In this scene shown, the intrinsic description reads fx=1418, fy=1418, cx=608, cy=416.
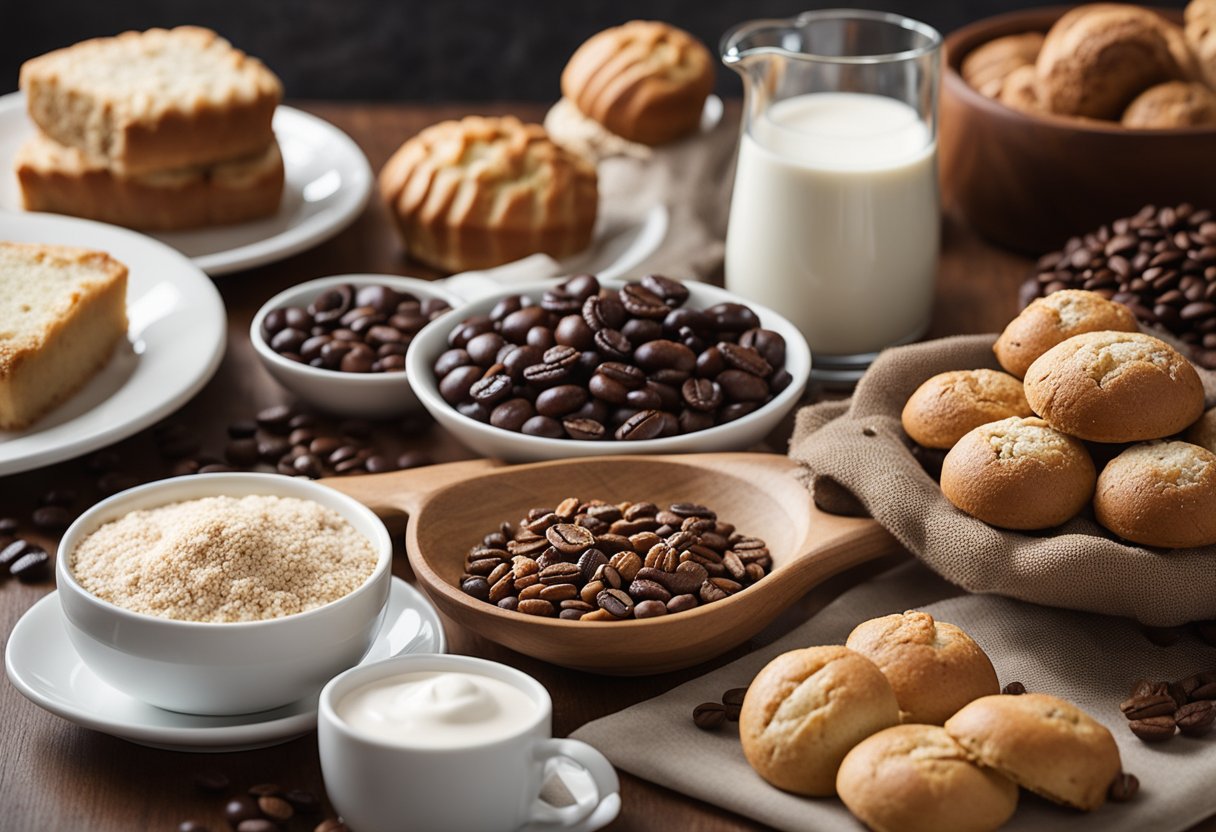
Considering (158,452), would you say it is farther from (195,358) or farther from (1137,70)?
(1137,70)

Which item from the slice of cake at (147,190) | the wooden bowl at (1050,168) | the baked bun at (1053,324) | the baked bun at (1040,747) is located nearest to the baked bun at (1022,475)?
the baked bun at (1053,324)

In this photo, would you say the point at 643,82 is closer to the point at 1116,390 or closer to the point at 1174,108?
the point at 1174,108

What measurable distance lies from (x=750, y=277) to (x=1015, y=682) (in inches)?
34.6

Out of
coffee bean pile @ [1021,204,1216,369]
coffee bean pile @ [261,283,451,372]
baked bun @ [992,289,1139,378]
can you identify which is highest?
baked bun @ [992,289,1139,378]

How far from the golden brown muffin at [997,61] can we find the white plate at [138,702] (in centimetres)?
150

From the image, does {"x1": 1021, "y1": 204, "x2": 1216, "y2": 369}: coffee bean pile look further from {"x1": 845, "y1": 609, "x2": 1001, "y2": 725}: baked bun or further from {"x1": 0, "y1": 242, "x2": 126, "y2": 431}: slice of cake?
{"x1": 0, "y1": 242, "x2": 126, "y2": 431}: slice of cake

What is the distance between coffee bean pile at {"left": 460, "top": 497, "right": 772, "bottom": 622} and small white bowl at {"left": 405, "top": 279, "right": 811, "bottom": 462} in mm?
129

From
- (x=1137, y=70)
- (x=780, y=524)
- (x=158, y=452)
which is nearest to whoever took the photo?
(x=780, y=524)

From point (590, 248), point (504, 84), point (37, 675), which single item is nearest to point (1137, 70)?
point (590, 248)

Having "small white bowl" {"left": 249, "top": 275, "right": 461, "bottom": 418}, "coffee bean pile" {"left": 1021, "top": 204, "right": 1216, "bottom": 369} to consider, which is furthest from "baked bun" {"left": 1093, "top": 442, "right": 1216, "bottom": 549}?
"small white bowl" {"left": 249, "top": 275, "right": 461, "bottom": 418}

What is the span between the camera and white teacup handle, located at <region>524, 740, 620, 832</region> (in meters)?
1.15

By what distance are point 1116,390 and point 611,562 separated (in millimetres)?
544

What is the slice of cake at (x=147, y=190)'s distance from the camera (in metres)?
2.39

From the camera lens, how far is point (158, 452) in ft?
6.19
